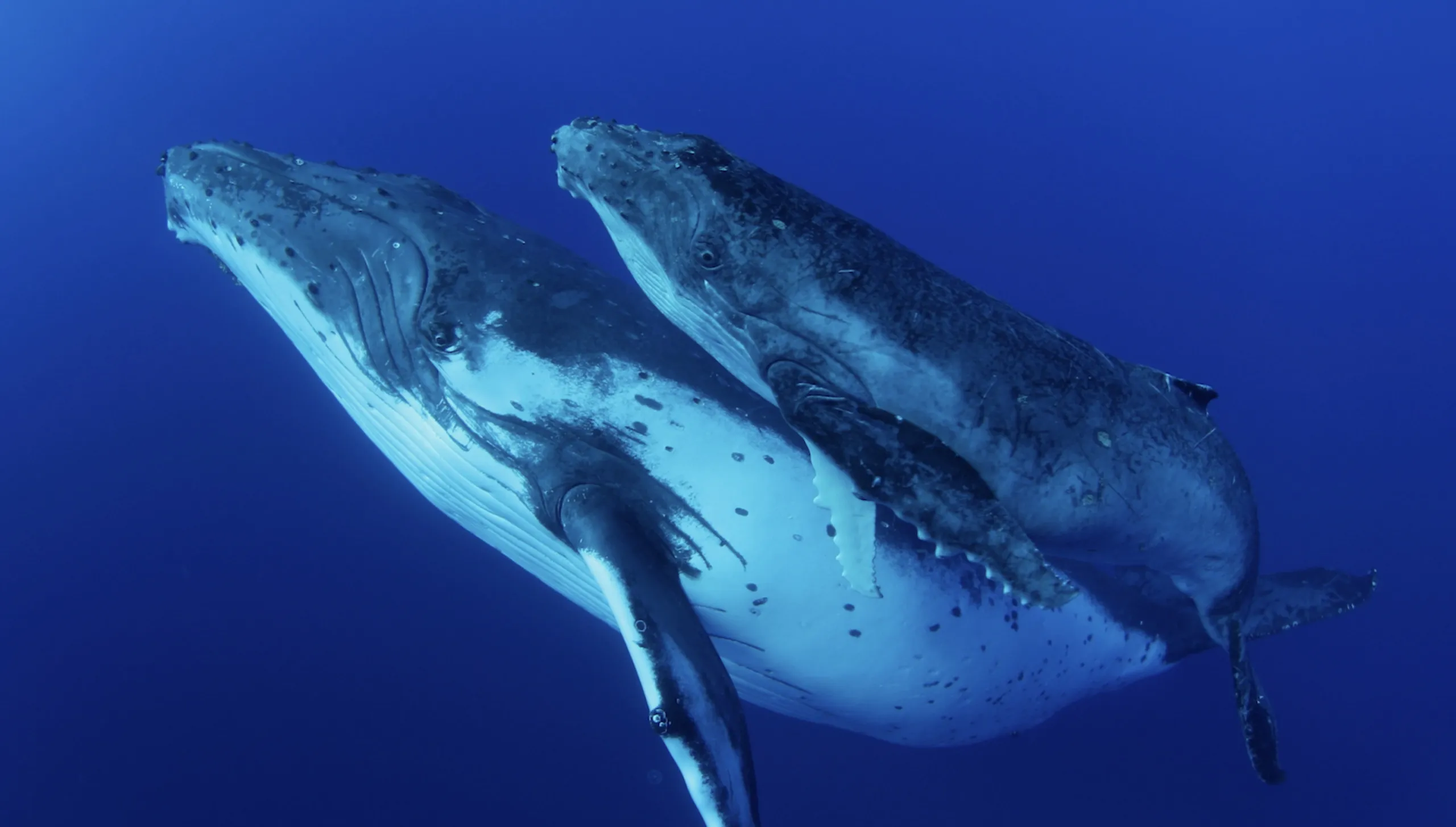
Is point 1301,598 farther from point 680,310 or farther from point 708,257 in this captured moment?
point 708,257

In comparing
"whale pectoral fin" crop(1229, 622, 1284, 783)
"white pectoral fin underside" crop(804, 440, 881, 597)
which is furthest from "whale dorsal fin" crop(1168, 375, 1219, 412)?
"white pectoral fin underside" crop(804, 440, 881, 597)

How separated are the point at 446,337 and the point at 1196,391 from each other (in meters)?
5.34

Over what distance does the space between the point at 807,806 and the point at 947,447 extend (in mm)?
7002

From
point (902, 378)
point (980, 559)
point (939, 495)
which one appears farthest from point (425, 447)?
point (980, 559)

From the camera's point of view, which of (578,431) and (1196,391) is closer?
(578,431)

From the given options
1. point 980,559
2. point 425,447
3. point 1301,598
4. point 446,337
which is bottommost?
point 980,559

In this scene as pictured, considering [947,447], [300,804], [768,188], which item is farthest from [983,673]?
[300,804]

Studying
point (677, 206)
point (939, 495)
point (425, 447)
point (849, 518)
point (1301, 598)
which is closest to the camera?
point (939, 495)

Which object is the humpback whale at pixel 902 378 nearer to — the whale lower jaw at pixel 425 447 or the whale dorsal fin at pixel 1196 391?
the whale dorsal fin at pixel 1196 391

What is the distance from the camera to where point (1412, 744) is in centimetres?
1177

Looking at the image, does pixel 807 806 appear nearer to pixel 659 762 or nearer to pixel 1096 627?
pixel 659 762

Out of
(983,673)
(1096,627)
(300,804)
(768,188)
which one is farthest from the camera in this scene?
(300,804)

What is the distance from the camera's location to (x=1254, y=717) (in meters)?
6.84

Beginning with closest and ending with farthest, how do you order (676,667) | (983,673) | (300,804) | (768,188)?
(676,667), (768,188), (983,673), (300,804)
